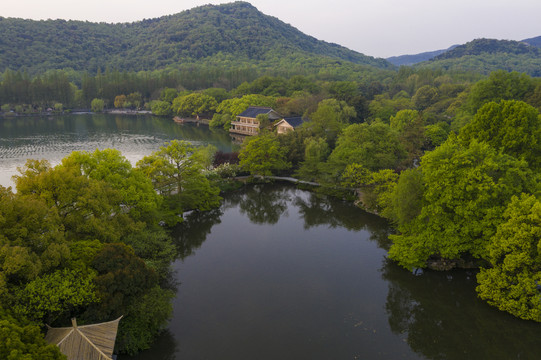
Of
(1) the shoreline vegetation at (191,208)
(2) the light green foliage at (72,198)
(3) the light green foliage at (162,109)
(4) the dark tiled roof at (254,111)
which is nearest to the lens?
(1) the shoreline vegetation at (191,208)

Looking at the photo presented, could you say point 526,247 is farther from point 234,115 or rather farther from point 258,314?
point 234,115

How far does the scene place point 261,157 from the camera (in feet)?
123

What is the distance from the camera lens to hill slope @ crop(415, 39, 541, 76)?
145 meters

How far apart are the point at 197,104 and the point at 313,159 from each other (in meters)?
57.9

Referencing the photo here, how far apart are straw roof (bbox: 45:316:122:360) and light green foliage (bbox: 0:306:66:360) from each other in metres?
1.38

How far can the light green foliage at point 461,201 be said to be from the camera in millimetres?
18984

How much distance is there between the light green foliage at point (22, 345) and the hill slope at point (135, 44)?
149376 mm

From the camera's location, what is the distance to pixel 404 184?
21.3 metres

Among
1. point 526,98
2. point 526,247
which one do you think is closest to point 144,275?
point 526,247

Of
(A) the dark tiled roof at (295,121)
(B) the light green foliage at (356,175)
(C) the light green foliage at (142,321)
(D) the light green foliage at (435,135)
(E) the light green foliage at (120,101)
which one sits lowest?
(C) the light green foliage at (142,321)

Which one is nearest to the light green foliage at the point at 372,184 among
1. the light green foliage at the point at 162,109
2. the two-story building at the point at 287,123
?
the two-story building at the point at 287,123

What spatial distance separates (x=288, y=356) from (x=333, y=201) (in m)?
20.0

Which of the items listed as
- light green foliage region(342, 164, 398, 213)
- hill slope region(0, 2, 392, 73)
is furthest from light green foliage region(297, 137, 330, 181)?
Answer: hill slope region(0, 2, 392, 73)

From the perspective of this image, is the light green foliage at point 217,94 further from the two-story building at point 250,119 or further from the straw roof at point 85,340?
the straw roof at point 85,340
